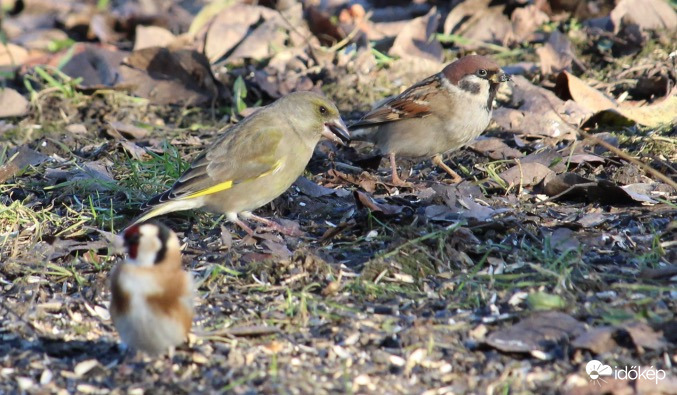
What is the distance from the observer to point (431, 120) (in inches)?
249

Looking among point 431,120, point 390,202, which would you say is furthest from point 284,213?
point 431,120

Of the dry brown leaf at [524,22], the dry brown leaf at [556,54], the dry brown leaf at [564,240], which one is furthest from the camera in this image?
the dry brown leaf at [524,22]

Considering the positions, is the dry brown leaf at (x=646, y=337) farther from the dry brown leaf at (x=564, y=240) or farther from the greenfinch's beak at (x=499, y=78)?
the greenfinch's beak at (x=499, y=78)

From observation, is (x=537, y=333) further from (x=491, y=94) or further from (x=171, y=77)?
(x=171, y=77)

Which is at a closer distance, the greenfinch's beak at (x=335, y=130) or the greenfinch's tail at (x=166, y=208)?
the greenfinch's tail at (x=166, y=208)

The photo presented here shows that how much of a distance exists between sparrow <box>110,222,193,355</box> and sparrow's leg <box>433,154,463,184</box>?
274 centimetres

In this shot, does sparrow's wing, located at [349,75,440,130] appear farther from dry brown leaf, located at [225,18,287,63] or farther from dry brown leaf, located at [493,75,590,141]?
dry brown leaf, located at [225,18,287,63]

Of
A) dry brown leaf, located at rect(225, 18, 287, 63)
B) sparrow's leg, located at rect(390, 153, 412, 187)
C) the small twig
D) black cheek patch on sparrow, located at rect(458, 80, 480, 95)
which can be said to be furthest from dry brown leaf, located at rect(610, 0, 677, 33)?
the small twig

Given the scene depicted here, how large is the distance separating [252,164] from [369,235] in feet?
3.04

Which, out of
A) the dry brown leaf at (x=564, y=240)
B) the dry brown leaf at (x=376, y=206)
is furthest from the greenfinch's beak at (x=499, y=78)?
the dry brown leaf at (x=564, y=240)

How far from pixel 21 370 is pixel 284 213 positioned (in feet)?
7.14

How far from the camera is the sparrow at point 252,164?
4.92 metres

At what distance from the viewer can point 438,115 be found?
248 inches

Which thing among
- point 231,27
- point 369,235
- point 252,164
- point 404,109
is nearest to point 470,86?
point 404,109
